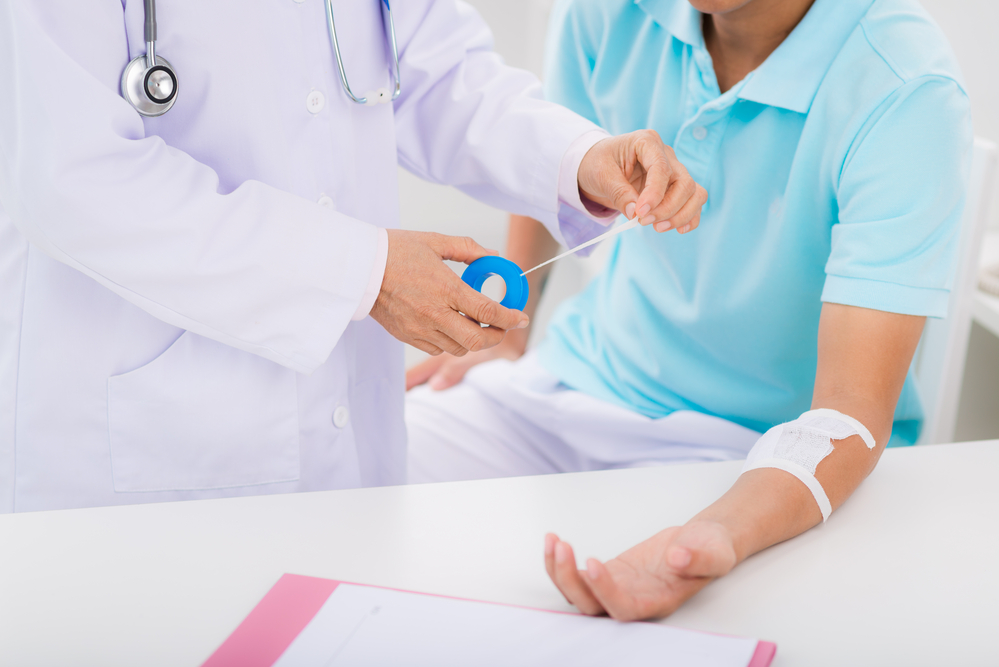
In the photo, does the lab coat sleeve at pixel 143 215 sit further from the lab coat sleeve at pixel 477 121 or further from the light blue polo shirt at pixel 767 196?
the light blue polo shirt at pixel 767 196

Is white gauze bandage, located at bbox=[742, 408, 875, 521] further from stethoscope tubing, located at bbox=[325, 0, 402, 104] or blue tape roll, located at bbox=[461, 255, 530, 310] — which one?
stethoscope tubing, located at bbox=[325, 0, 402, 104]

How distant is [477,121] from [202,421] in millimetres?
531

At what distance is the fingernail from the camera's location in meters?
0.61

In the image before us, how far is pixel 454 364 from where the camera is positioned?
1457 mm

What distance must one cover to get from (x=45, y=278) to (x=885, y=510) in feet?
2.91

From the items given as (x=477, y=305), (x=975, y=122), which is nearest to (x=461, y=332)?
(x=477, y=305)

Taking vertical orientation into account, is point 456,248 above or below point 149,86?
below

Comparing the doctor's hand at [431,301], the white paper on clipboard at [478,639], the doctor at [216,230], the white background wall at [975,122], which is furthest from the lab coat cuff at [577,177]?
the white background wall at [975,122]

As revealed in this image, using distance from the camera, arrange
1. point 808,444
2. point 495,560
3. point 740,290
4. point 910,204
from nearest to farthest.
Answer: point 495,560 < point 808,444 < point 910,204 < point 740,290

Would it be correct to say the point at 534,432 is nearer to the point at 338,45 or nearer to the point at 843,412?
the point at 843,412

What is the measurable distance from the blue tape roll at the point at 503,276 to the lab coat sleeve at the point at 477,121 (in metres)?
0.21

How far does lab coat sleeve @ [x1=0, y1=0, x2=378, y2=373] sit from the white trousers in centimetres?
52

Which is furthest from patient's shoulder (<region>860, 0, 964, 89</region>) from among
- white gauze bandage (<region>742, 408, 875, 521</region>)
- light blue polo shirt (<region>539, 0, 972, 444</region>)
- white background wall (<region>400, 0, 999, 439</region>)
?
white background wall (<region>400, 0, 999, 439</region>)

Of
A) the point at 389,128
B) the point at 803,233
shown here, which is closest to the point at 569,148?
the point at 389,128
